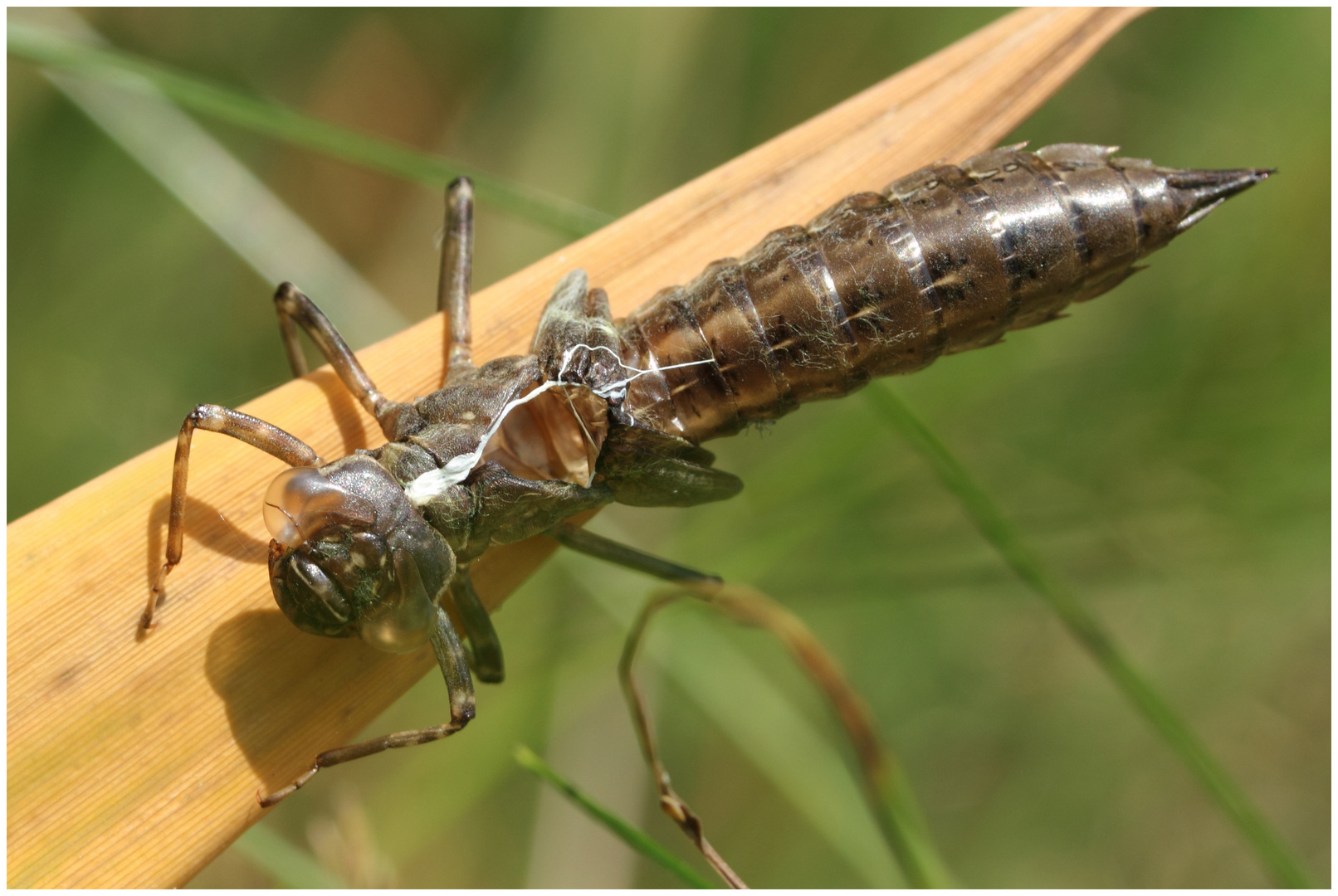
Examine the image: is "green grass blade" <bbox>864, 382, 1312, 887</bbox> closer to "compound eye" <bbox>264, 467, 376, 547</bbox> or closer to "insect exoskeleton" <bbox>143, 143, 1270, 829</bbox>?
"insect exoskeleton" <bbox>143, 143, 1270, 829</bbox>

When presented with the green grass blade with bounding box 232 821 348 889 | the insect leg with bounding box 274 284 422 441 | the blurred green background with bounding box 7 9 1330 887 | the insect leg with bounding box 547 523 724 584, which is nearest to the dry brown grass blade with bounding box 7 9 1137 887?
the insect leg with bounding box 274 284 422 441

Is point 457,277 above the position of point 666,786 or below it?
Answer: above

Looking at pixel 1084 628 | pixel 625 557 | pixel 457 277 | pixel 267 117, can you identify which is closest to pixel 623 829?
pixel 625 557

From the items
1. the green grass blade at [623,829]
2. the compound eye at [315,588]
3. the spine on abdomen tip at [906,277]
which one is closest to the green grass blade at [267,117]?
the spine on abdomen tip at [906,277]

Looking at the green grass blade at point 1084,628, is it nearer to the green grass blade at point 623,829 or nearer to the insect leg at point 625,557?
the insect leg at point 625,557

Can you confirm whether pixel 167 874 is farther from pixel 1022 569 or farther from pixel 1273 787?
pixel 1273 787

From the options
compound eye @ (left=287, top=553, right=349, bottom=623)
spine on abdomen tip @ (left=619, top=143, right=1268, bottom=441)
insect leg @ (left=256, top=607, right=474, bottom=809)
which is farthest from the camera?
spine on abdomen tip @ (left=619, top=143, right=1268, bottom=441)

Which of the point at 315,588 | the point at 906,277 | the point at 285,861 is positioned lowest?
the point at 285,861

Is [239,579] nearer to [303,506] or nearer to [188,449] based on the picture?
[303,506]
